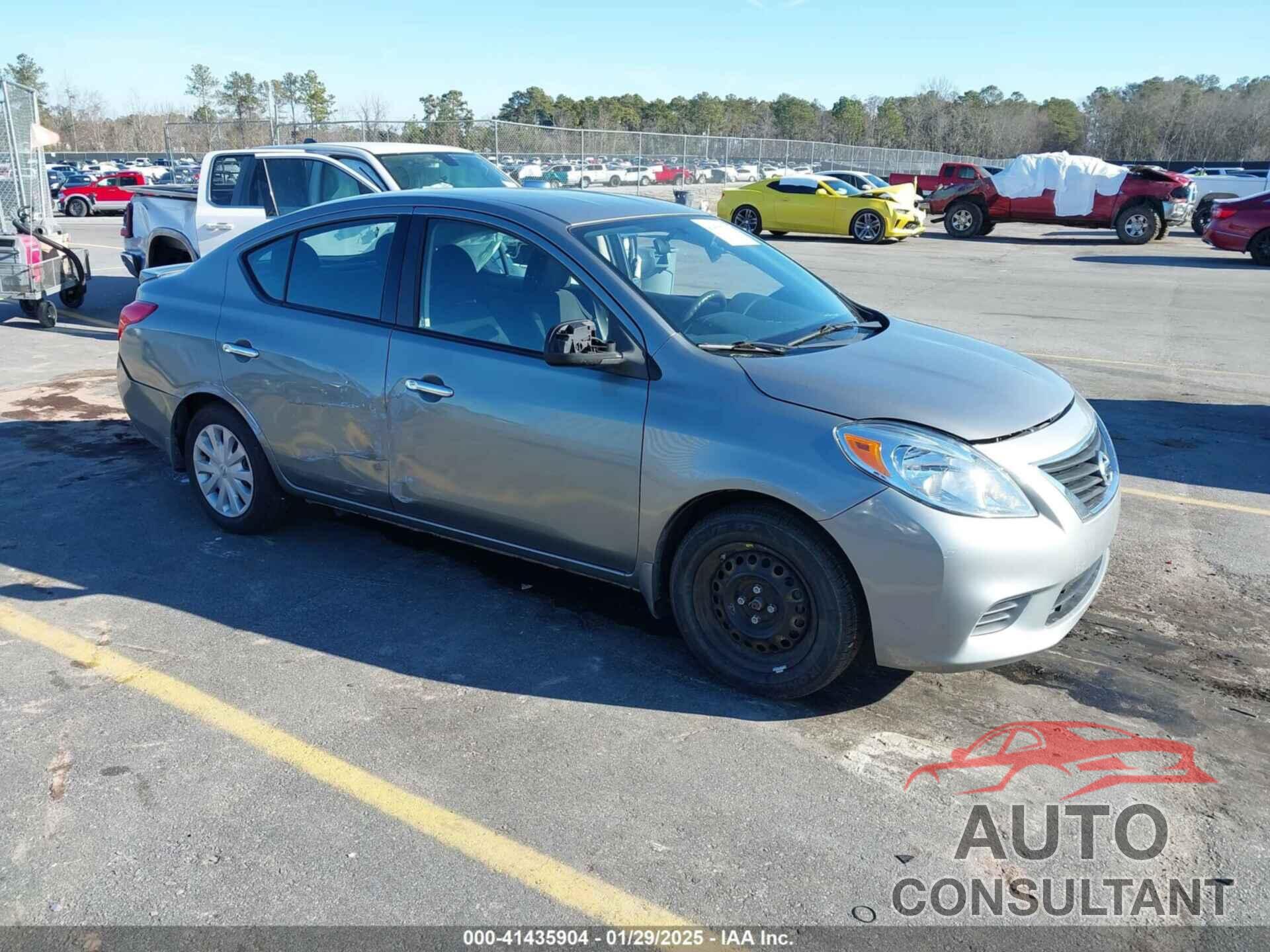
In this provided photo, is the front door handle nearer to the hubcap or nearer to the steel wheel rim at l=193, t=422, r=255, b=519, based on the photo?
the steel wheel rim at l=193, t=422, r=255, b=519

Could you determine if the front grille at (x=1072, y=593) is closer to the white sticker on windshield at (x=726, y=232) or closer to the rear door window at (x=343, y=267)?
the white sticker on windshield at (x=726, y=232)

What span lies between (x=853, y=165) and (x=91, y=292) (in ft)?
144

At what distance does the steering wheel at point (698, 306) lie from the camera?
4.08 m

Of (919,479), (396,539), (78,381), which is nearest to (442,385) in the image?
(396,539)

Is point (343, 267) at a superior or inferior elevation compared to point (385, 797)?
superior

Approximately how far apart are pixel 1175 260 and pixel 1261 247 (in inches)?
59.9

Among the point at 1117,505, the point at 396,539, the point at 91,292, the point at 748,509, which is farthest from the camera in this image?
the point at 91,292

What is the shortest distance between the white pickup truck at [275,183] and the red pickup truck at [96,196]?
26147 mm

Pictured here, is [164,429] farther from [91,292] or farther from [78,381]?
[91,292]

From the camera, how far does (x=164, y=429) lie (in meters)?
5.53

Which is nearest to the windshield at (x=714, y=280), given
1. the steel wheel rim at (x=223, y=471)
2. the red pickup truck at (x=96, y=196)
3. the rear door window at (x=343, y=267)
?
the rear door window at (x=343, y=267)

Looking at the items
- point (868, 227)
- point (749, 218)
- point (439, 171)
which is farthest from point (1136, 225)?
point (439, 171)

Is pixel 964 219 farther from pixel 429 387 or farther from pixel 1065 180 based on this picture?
pixel 429 387

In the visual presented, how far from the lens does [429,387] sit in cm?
439
